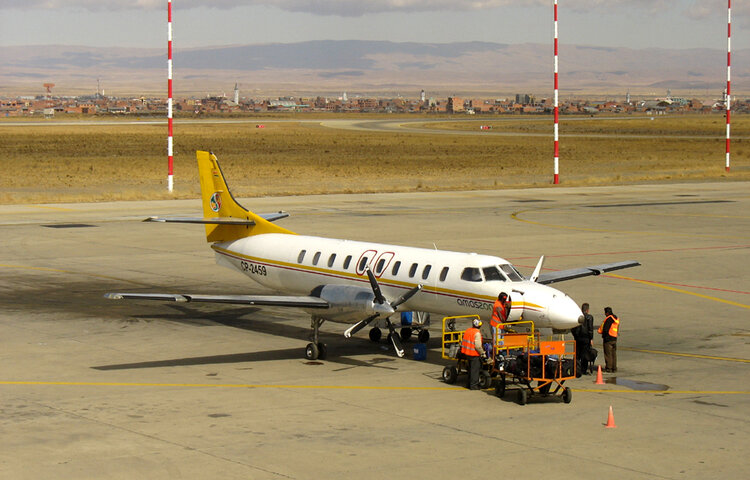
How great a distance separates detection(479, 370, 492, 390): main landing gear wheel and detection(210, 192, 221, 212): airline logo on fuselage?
44.4 ft

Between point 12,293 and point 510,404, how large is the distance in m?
20.7

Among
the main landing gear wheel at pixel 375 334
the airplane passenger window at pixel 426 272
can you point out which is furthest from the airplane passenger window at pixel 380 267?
the main landing gear wheel at pixel 375 334

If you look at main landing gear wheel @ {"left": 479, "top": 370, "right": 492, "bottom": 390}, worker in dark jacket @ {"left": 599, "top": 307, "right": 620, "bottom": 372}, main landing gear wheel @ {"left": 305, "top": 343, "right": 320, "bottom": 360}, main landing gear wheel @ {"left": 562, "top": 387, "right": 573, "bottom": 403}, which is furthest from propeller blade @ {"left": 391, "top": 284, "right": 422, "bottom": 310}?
main landing gear wheel @ {"left": 562, "top": 387, "right": 573, "bottom": 403}

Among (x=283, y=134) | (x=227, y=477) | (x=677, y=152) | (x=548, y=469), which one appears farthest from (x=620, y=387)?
(x=283, y=134)

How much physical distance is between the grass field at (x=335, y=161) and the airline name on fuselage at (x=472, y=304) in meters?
46.9

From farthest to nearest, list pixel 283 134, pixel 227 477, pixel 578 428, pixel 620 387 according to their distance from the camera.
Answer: pixel 283 134 → pixel 620 387 → pixel 578 428 → pixel 227 477

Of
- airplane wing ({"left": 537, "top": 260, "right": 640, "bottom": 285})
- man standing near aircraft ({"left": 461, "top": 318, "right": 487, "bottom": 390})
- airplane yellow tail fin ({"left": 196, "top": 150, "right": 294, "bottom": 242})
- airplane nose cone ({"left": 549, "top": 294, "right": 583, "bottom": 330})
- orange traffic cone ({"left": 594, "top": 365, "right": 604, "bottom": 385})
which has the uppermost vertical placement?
airplane yellow tail fin ({"left": 196, "top": 150, "right": 294, "bottom": 242})

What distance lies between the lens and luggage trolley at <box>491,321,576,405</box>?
22562 millimetres

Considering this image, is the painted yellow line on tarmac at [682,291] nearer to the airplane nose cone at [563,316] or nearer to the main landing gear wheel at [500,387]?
the airplane nose cone at [563,316]

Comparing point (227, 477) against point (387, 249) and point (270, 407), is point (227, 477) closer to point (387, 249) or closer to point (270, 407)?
point (270, 407)

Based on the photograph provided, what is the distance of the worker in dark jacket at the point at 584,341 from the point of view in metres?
24.5

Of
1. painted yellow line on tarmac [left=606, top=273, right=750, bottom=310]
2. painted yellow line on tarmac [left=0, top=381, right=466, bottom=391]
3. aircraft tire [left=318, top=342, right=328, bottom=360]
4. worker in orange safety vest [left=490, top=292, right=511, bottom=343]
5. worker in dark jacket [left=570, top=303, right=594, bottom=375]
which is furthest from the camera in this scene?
painted yellow line on tarmac [left=606, top=273, right=750, bottom=310]

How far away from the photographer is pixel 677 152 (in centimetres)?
12950

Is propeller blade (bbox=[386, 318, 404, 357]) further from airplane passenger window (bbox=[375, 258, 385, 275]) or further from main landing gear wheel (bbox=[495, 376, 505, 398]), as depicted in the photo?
main landing gear wheel (bbox=[495, 376, 505, 398])
